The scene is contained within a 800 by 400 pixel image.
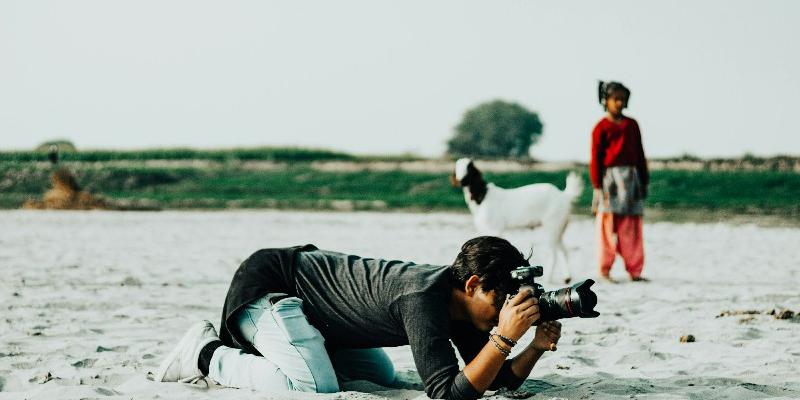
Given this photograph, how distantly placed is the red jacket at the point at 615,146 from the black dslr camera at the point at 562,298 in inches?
221

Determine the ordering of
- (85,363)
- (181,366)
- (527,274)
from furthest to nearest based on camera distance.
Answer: (85,363), (181,366), (527,274)

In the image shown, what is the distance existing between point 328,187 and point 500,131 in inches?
2135

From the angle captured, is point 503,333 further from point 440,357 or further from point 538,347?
point 538,347

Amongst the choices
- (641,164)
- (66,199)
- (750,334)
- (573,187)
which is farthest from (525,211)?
(66,199)

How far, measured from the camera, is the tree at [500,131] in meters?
89.3

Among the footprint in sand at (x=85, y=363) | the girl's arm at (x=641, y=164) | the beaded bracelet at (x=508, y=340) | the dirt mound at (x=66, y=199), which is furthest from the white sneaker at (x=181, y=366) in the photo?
the dirt mound at (x=66, y=199)

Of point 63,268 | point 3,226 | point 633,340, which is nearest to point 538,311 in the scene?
point 633,340

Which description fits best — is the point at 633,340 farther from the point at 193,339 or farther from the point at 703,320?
the point at 193,339

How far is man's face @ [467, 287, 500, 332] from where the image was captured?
12.3ft

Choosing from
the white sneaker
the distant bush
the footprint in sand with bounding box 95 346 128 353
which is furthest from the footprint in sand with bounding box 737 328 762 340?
the distant bush

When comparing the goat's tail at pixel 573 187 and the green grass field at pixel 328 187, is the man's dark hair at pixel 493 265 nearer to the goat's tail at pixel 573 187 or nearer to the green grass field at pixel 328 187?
the goat's tail at pixel 573 187

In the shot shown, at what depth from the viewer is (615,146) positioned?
913 centimetres

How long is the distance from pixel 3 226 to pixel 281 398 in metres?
14.4

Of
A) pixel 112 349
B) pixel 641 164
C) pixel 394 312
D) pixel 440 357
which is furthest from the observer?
pixel 641 164
